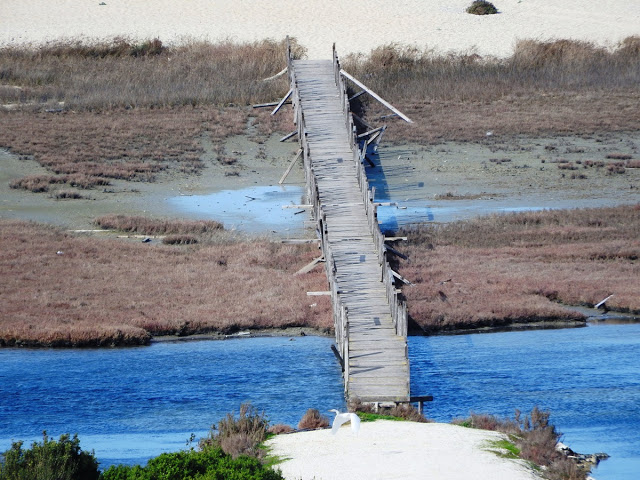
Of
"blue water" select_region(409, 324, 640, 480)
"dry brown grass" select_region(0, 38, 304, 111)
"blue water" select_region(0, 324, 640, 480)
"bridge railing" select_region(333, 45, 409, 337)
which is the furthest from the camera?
"dry brown grass" select_region(0, 38, 304, 111)

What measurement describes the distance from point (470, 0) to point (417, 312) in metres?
52.7

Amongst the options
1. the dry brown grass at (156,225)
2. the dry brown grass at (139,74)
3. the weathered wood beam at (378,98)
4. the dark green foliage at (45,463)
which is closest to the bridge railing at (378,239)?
the weathered wood beam at (378,98)

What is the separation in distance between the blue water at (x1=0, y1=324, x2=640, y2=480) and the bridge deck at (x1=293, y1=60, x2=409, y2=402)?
105cm

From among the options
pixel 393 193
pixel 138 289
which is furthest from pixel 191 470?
pixel 393 193

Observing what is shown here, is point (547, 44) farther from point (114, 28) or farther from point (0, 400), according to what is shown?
point (0, 400)

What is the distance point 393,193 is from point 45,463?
90.8ft

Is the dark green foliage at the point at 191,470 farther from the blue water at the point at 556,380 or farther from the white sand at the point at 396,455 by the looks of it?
the blue water at the point at 556,380

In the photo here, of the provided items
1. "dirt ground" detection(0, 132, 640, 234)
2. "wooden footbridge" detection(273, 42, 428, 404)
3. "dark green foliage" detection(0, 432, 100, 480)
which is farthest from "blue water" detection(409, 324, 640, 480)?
"dark green foliage" detection(0, 432, 100, 480)

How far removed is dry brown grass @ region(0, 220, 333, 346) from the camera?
3036 cm

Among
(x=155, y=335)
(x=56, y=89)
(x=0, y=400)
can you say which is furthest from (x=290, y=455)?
(x=56, y=89)

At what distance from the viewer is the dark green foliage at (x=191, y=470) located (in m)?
16.6

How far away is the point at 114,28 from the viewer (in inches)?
2741

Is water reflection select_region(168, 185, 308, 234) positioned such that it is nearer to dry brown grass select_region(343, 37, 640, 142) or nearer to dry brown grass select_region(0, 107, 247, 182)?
dry brown grass select_region(0, 107, 247, 182)

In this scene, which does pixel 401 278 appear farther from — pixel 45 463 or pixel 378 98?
pixel 378 98
